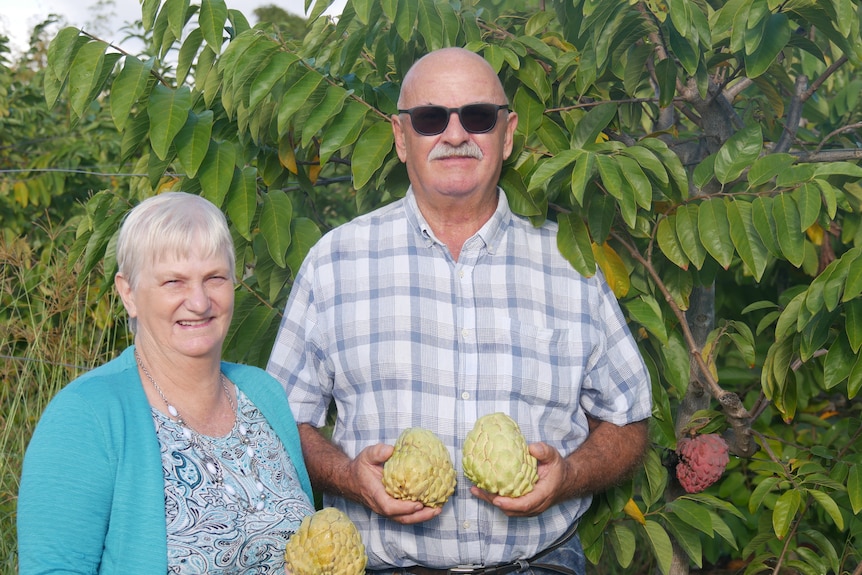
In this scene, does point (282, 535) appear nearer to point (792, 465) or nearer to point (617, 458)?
point (617, 458)

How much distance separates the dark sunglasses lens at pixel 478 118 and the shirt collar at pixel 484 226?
221 millimetres

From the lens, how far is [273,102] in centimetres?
286

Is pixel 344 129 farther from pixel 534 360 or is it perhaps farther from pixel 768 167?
pixel 768 167

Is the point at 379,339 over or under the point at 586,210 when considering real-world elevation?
under

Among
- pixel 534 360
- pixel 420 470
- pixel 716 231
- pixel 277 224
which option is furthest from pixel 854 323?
pixel 277 224

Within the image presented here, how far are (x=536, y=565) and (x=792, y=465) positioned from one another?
3.56ft

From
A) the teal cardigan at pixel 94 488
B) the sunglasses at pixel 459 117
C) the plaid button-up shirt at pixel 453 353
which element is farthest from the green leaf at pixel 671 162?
the teal cardigan at pixel 94 488

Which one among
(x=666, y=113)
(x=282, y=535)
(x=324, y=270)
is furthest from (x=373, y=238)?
(x=666, y=113)

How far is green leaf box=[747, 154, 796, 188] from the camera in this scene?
250 cm

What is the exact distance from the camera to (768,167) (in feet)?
8.25

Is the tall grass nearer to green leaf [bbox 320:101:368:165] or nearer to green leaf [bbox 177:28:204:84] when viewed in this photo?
green leaf [bbox 177:28:204:84]

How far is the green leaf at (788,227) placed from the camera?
7.80 ft

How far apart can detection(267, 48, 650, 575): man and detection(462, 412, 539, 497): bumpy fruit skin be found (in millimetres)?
153

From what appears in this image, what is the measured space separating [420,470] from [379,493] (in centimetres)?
15
